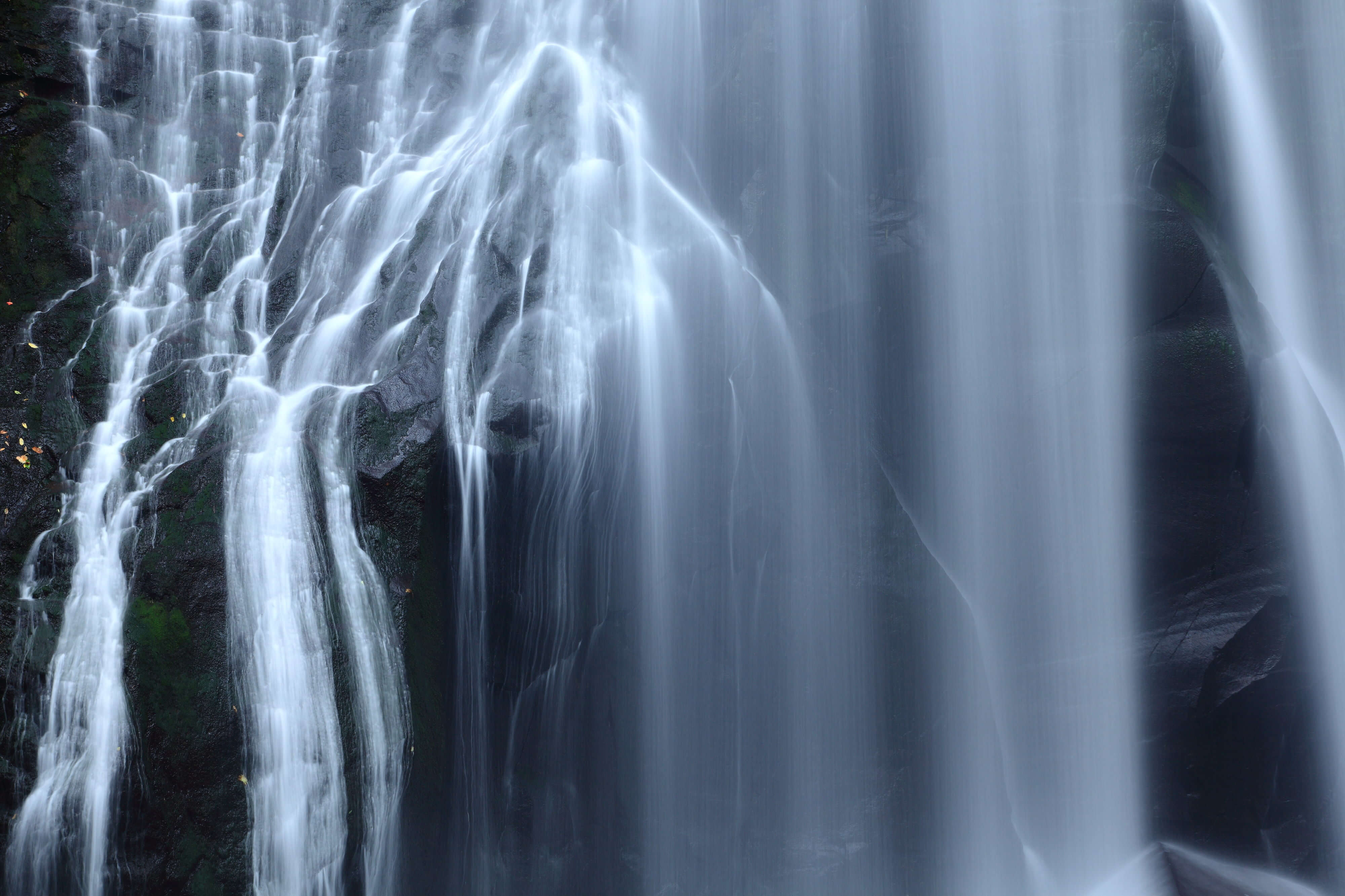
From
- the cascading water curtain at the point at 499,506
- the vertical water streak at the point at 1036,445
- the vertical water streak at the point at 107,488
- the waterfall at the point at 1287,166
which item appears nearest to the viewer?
the vertical water streak at the point at 107,488

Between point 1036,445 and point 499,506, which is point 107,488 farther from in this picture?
point 1036,445

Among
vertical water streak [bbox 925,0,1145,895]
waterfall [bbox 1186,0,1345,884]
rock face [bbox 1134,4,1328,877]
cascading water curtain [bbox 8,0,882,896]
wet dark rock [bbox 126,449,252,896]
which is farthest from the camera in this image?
waterfall [bbox 1186,0,1345,884]

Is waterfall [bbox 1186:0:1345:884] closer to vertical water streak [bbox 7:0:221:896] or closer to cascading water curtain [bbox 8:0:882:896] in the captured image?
cascading water curtain [bbox 8:0:882:896]

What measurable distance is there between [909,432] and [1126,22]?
369 cm

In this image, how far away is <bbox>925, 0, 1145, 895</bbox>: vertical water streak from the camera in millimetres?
7016

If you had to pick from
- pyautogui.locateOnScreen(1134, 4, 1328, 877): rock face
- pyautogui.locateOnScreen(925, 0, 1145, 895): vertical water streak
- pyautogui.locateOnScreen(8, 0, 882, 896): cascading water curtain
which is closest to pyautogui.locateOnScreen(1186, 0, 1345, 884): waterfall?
pyautogui.locateOnScreen(1134, 4, 1328, 877): rock face

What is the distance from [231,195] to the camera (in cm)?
817

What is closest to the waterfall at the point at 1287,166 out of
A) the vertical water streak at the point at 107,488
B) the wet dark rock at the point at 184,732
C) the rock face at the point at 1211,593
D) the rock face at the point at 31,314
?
the rock face at the point at 1211,593

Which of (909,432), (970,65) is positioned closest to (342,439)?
(909,432)

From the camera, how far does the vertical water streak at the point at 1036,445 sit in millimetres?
7016

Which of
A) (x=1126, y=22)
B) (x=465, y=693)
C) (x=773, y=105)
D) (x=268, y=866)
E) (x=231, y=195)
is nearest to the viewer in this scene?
(x=268, y=866)

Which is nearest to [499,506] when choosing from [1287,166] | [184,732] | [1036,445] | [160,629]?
[160,629]

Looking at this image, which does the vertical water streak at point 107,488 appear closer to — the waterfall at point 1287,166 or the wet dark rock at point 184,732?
the wet dark rock at point 184,732

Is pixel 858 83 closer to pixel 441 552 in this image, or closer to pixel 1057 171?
pixel 1057 171
